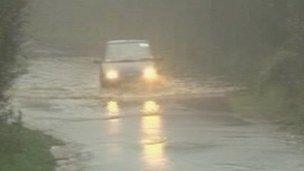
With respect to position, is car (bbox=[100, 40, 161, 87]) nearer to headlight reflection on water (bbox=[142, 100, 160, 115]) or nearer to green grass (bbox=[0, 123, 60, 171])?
headlight reflection on water (bbox=[142, 100, 160, 115])

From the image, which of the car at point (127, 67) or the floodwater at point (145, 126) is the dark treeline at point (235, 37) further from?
the car at point (127, 67)

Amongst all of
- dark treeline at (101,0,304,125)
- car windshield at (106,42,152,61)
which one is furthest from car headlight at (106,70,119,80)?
dark treeline at (101,0,304,125)

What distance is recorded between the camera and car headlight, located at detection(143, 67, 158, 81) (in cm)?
3206

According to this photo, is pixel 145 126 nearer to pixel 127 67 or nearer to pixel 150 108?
pixel 150 108

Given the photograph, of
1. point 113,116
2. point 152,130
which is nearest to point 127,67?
point 113,116

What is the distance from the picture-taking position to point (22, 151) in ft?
51.3

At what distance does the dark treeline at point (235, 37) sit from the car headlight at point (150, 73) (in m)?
2.80

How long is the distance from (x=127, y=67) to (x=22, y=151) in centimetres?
1657

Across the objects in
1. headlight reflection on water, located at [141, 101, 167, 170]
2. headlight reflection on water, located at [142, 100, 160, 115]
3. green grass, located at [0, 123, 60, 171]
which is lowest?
headlight reflection on water, located at [142, 100, 160, 115]

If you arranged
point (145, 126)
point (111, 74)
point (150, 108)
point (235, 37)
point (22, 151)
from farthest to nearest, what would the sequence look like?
point (235, 37)
point (111, 74)
point (150, 108)
point (145, 126)
point (22, 151)

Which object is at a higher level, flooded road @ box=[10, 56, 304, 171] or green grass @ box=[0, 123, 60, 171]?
green grass @ box=[0, 123, 60, 171]

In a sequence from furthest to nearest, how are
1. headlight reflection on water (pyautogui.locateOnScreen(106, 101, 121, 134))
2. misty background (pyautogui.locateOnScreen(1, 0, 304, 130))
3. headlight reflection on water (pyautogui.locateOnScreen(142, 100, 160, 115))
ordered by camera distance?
headlight reflection on water (pyautogui.locateOnScreen(142, 100, 160, 115)) → misty background (pyautogui.locateOnScreen(1, 0, 304, 130)) → headlight reflection on water (pyautogui.locateOnScreen(106, 101, 121, 134))

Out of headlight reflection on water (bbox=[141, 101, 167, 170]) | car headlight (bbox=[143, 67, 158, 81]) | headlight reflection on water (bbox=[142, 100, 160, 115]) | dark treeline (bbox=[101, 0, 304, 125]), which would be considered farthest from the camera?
car headlight (bbox=[143, 67, 158, 81])

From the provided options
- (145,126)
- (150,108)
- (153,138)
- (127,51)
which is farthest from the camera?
(127,51)
